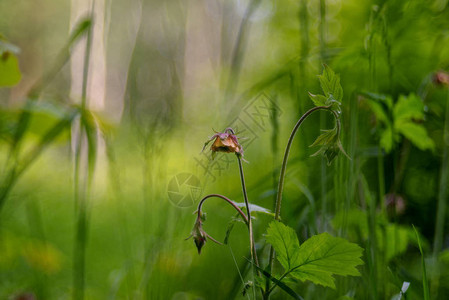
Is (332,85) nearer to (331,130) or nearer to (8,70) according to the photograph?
(331,130)

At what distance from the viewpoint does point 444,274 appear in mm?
1073

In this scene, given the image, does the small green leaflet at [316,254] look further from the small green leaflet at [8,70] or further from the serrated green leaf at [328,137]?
the small green leaflet at [8,70]

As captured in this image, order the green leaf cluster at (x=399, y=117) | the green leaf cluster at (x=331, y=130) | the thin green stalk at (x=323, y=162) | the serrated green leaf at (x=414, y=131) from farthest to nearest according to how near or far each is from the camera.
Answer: the serrated green leaf at (x=414, y=131) → the green leaf cluster at (x=399, y=117) → the thin green stalk at (x=323, y=162) → the green leaf cluster at (x=331, y=130)

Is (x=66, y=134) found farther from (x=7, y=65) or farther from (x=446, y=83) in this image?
(x=446, y=83)

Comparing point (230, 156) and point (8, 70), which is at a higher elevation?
point (8, 70)

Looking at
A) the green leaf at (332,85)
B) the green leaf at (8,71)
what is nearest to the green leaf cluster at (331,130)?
the green leaf at (332,85)

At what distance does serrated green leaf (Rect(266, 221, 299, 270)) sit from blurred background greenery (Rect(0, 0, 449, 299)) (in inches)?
3.8

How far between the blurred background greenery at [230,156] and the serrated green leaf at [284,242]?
95 millimetres

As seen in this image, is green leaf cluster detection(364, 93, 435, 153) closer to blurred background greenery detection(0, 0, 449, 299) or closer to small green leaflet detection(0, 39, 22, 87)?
blurred background greenery detection(0, 0, 449, 299)

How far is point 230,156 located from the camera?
1335mm

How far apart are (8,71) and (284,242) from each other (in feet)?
1.98

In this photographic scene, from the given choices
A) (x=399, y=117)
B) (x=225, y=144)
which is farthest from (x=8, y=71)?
(x=399, y=117)

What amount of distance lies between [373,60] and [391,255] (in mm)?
447

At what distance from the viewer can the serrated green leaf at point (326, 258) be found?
473mm
